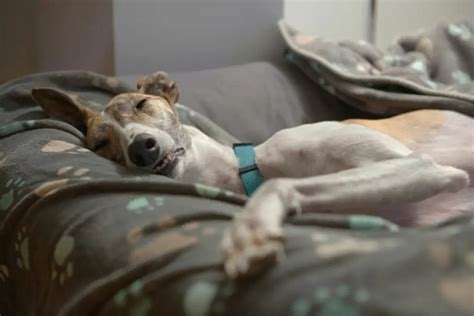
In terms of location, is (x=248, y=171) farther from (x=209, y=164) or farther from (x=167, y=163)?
(x=167, y=163)

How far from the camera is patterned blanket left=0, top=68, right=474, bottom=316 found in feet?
2.30

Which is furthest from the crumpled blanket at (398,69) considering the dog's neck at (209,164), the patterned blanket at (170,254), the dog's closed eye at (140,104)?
the patterned blanket at (170,254)

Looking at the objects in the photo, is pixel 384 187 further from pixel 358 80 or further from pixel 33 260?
pixel 358 80

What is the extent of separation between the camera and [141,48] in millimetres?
2205

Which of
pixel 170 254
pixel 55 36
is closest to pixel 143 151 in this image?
pixel 170 254

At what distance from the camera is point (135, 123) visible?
4.97 ft

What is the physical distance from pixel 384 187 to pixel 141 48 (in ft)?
3.92

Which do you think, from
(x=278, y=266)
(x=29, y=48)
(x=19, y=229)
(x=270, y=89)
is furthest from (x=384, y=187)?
(x=29, y=48)

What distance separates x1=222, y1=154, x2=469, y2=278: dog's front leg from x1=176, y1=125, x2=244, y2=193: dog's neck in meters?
0.41

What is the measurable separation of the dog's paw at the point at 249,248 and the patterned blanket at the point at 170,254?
0.01 meters

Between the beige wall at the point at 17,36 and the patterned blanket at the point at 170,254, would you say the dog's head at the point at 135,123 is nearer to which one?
the patterned blanket at the point at 170,254

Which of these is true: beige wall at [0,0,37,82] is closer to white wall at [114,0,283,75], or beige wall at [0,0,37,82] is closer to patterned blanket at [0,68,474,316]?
white wall at [114,0,283,75]

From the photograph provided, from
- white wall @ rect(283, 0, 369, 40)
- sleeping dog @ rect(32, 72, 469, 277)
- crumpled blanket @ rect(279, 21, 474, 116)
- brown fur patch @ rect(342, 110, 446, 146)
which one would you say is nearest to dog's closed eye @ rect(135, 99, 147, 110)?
sleeping dog @ rect(32, 72, 469, 277)

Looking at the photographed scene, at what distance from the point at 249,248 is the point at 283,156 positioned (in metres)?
0.80
